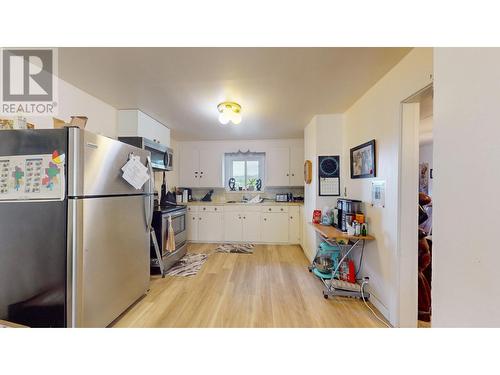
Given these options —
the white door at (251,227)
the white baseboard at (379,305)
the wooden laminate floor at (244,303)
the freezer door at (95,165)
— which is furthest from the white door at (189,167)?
the white baseboard at (379,305)

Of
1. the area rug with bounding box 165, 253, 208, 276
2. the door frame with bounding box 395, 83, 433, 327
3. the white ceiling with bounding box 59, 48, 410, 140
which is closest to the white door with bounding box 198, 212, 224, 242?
the area rug with bounding box 165, 253, 208, 276

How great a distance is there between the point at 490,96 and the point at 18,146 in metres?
2.31

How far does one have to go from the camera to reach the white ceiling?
4.88 feet

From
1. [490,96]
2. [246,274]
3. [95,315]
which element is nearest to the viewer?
[490,96]

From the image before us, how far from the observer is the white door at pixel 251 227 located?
414 centimetres

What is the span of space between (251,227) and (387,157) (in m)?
2.91

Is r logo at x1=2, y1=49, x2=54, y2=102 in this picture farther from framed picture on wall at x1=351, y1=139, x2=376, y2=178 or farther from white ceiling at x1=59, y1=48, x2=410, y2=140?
framed picture on wall at x1=351, y1=139, x2=376, y2=178

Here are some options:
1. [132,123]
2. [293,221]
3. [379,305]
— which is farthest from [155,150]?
[379,305]

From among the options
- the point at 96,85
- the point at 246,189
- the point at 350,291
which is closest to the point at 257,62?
the point at 96,85

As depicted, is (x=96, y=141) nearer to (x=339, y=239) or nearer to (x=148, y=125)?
(x=148, y=125)

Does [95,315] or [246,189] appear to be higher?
[246,189]

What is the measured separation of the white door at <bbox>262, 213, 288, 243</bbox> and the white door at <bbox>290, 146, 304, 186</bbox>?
830 mm

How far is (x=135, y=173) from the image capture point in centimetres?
183

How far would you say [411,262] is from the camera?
1.63 metres
